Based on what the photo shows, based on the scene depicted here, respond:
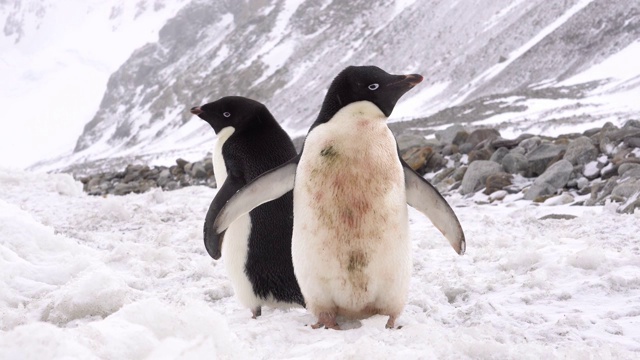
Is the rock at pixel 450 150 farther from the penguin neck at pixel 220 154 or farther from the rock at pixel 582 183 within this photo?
the penguin neck at pixel 220 154

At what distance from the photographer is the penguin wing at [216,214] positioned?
351 centimetres

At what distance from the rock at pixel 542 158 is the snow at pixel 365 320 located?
7.10 ft

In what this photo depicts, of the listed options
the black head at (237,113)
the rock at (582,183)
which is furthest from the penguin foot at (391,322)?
the rock at (582,183)

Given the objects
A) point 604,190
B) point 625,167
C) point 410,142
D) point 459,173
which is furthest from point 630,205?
point 410,142

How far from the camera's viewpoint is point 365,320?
3.12m

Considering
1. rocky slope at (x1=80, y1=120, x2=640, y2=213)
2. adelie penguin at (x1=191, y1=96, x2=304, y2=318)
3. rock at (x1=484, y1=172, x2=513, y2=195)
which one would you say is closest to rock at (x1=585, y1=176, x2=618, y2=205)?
rocky slope at (x1=80, y1=120, x2=640, y2=213)

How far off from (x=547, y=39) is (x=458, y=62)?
28.0 ft

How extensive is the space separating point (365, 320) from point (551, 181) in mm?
6517

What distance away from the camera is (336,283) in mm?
3150

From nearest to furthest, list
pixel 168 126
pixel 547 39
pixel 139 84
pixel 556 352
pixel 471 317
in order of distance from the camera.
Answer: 1. pixel 556 352
2. pixel 471 317
3. pixel 547 39
4. pixel 168 126
5. pixel 139 84

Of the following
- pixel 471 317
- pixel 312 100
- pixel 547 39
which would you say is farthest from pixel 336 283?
pixel 312 100

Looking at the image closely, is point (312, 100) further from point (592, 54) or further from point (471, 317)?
point (471, 317)

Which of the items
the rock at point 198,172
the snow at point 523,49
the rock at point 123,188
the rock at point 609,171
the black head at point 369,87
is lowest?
the snow at point 523,49

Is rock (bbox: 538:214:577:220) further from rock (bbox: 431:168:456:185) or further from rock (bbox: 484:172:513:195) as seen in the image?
rock (bbox: 431:168:456:185)
